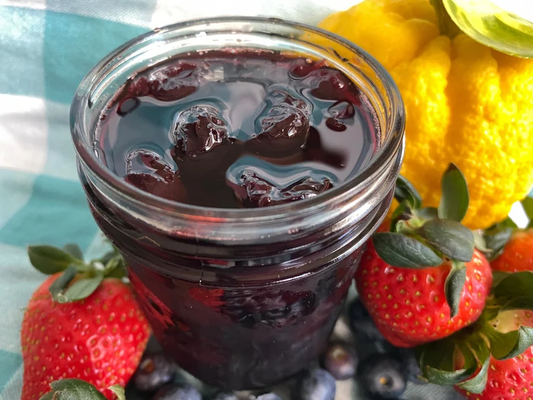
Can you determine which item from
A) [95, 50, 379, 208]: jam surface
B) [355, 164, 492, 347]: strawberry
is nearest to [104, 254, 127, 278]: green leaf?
[95, 50, 379, 208]: jam surface

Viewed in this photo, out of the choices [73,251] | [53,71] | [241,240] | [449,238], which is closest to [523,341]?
[449,238]

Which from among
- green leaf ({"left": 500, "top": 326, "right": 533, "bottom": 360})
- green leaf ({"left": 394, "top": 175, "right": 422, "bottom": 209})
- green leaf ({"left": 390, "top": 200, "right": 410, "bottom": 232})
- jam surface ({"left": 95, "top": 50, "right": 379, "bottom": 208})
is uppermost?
jam surface ({"left": 95, "top": 50, "right": 379, "bottom": 208})

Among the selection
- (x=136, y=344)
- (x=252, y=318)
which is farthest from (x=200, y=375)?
(x=252, y=318)

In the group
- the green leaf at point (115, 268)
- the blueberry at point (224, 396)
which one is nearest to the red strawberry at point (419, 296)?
the blueberry at point (224, 396)

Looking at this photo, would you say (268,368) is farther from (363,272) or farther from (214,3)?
(214,3)

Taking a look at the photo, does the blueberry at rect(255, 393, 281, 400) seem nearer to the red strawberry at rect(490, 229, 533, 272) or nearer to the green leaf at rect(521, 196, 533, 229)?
the red strawberry at rect(490, 229, 533, 272)

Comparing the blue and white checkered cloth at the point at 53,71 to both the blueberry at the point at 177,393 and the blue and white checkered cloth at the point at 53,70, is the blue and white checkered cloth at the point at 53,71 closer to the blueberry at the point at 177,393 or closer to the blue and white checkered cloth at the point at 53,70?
the blue and white checkered cloth at the point at 53,70

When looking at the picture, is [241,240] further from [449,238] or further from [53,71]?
[53,71]
